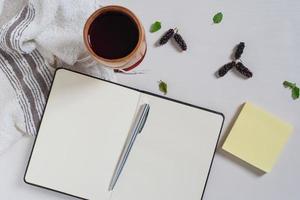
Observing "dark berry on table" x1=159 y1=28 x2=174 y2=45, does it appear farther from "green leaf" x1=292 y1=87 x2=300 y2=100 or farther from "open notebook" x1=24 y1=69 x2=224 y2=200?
"green leaf" x1=292 y1=87 x2=300 y2=100

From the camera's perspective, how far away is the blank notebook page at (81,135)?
2.09 feet

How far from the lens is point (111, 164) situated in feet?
2.10

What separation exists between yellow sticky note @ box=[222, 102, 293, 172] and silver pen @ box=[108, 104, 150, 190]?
0.12 metres

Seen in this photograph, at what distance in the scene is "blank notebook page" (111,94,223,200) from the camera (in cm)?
63

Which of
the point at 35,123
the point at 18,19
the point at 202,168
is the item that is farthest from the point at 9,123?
the point at 202,168

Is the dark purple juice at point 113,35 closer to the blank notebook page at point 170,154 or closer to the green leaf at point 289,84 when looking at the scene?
the blank notebook page at point 170,154

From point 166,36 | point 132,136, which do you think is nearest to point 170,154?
point 132,136

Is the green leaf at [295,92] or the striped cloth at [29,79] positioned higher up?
the green leaf at [295,92]

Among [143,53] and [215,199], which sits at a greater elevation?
[143,53]

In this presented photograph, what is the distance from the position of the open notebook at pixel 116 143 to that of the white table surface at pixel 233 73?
0.09 feet

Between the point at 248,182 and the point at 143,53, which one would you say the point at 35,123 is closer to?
the point at 143,53

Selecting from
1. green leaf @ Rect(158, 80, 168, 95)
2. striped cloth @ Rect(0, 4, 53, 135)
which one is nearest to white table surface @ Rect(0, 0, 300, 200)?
green leaf @ Rect(158, 80, 168, 95)

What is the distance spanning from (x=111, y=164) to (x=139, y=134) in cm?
6

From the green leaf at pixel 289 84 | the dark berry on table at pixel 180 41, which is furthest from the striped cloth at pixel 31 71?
the green leaf at pixel 289 84
